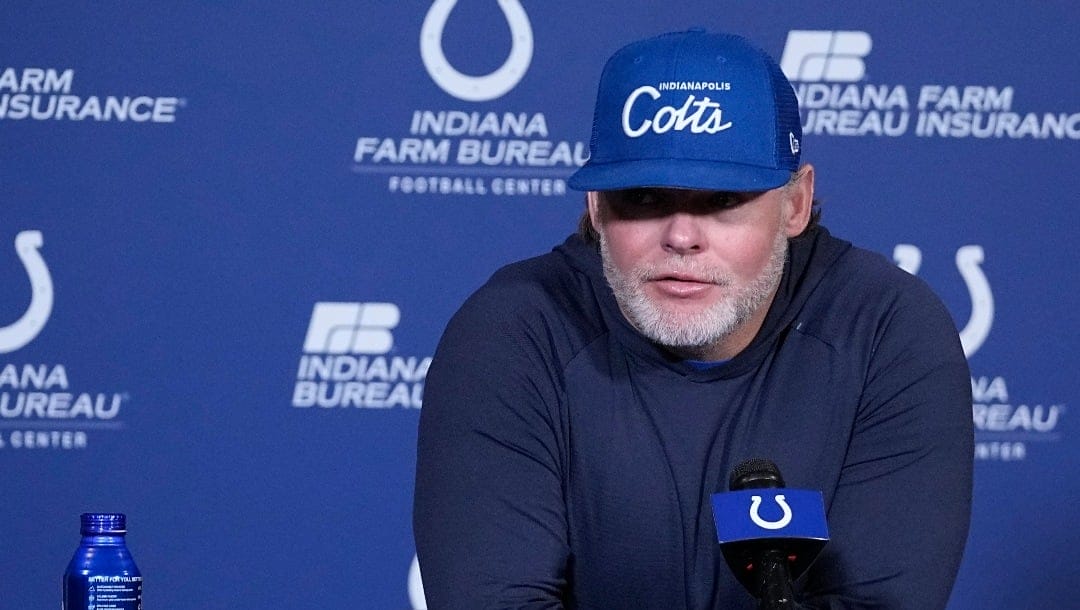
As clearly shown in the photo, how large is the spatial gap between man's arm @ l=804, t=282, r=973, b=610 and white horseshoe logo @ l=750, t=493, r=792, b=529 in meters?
0.39

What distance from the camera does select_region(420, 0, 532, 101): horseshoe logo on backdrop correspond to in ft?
10.3

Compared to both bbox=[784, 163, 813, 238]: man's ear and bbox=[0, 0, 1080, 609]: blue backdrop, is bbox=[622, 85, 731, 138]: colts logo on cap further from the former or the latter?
bbox=[0, 0, 1080, 609]: blue backdrop

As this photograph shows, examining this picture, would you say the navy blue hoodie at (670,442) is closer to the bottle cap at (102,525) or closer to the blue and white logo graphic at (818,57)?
the bottle cap at (102,525)

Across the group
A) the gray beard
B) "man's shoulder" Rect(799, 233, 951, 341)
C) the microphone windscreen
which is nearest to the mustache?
the gray beard

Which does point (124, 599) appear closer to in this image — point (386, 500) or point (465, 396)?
point (465, 396)

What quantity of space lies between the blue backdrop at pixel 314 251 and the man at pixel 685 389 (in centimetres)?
118

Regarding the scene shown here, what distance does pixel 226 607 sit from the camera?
10.2 ft

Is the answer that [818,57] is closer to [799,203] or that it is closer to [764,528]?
[799,203]

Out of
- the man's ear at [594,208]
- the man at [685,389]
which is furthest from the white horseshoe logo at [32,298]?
the man's ear at [594,208]

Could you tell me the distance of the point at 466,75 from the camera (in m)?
3.15

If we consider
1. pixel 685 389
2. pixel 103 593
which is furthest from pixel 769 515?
pixel 103 593

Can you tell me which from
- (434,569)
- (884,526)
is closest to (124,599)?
(434,569)

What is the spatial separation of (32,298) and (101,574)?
1334 mm

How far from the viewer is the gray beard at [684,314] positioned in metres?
1.78
